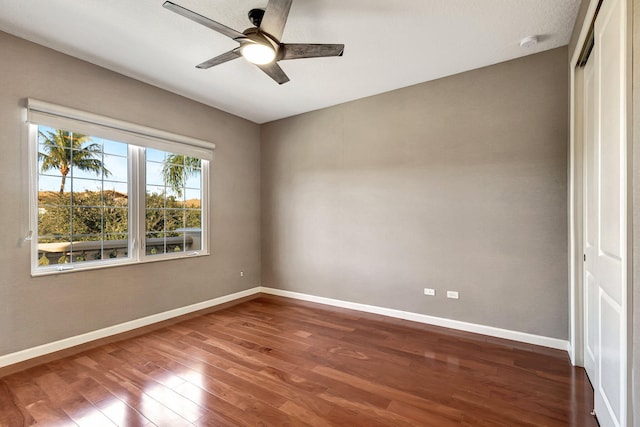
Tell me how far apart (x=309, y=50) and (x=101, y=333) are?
3515mm

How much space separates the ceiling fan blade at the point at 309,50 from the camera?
2.03 metres

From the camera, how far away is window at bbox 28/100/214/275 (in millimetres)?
2734

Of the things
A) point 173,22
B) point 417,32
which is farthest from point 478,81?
point 173,22

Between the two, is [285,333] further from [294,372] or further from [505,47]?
[505,47]

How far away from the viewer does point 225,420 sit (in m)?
1.84

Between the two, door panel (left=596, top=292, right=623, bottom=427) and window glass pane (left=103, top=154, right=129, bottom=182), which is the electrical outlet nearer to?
door panel (left=596, top=292, right=623, bottom=427)

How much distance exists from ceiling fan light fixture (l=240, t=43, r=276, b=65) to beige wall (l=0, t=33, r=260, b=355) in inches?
80.5

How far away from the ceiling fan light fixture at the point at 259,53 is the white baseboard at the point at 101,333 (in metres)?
3.18

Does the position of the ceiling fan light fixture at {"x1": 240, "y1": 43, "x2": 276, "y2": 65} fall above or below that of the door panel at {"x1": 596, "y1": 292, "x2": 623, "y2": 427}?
above

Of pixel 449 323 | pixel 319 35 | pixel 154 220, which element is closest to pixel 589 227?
pixel 449 323

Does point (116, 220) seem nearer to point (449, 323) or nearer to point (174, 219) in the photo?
point (174, 219)

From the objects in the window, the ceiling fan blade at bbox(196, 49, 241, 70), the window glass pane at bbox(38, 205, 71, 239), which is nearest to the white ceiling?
the ceiling fan blade at bbox(196, 49, 241, 70)

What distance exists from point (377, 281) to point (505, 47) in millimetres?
2924

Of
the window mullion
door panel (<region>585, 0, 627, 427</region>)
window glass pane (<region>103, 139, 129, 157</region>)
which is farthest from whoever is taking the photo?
the window mullion
